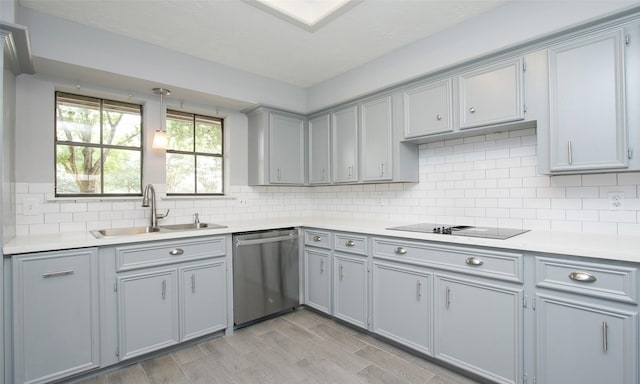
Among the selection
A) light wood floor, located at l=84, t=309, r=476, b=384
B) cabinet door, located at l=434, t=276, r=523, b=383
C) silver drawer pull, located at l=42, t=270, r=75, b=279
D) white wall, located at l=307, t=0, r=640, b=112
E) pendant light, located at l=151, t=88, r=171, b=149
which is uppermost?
white wall, located at l=307, t=0, r=640, b=112

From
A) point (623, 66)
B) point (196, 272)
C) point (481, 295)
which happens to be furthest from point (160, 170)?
point (623, 66)

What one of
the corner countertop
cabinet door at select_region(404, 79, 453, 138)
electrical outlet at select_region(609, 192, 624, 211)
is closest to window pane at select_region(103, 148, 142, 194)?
the corner countertop

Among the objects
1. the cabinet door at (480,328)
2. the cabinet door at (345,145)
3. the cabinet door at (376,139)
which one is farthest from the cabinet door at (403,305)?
the cabinet door at (345,145)

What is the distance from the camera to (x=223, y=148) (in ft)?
12.3

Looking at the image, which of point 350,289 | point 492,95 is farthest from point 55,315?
point 492,95

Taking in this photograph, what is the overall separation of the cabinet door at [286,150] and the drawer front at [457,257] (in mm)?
1524

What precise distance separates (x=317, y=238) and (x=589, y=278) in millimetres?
2147

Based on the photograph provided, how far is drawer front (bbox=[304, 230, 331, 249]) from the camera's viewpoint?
123 inches

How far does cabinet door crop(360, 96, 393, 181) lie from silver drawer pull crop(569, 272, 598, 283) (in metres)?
1.64

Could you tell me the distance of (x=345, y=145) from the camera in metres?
3.50

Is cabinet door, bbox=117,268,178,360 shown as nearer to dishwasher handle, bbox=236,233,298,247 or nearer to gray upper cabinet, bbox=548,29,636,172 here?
dishwasher handle, bbox=236,233,298,247

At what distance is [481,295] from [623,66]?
158 centimetres

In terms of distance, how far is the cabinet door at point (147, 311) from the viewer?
7.55ft

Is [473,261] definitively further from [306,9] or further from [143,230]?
[143,230]
